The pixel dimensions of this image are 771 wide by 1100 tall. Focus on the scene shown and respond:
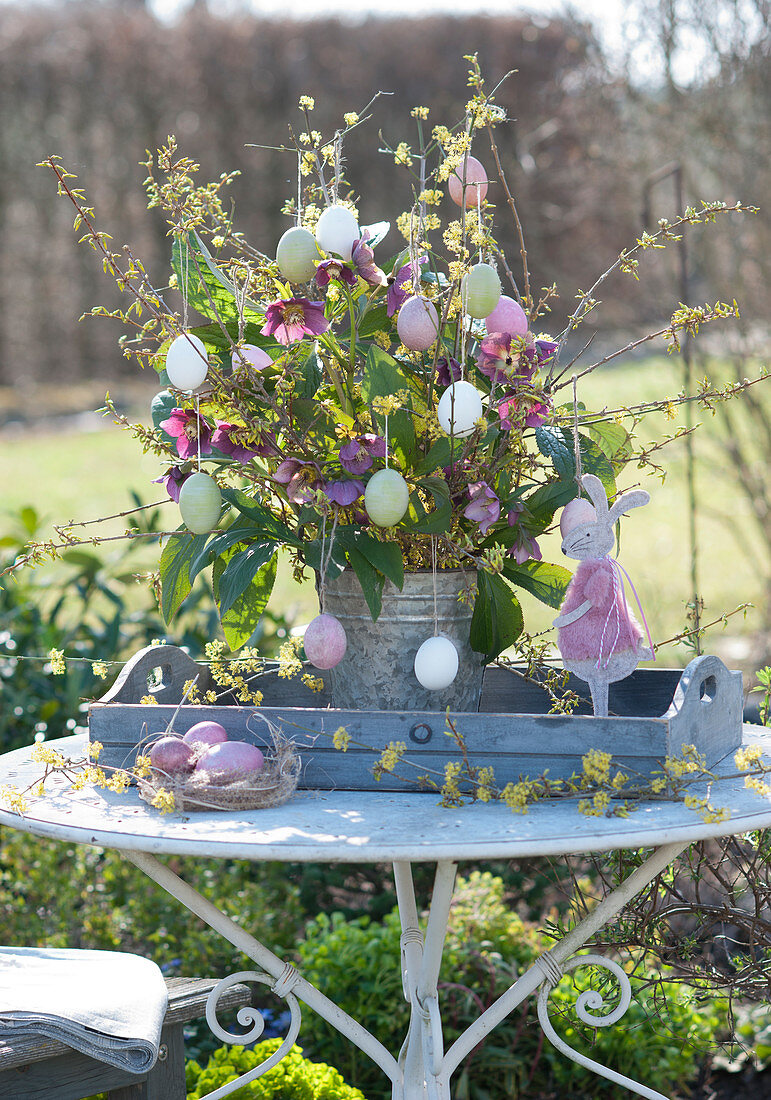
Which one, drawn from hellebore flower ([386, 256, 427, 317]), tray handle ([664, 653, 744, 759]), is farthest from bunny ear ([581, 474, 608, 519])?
hellebore flower ([386, 256, 427, 317])

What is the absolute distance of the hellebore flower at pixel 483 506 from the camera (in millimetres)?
1312

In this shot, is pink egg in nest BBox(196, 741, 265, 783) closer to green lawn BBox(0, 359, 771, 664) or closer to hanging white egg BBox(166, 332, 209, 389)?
hanging white egg BBox(166, 332, 209, 389)

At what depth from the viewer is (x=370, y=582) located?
1301 mm

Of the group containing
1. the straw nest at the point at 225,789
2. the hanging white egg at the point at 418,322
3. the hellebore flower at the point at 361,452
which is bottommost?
the straw nest at the point at 225,789

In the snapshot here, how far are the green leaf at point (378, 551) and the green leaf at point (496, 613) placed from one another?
4.7 inches

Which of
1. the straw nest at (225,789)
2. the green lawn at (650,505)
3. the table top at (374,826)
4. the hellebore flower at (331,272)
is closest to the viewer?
the table top at (374,826)

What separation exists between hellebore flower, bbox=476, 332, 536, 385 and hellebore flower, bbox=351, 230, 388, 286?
164mm

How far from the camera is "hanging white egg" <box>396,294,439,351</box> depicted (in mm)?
1293

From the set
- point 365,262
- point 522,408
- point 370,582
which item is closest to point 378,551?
point 370,582

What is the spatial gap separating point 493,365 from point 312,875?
148 cm

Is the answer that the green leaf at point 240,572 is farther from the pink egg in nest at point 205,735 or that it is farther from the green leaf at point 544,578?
the green leaf at point 544,578

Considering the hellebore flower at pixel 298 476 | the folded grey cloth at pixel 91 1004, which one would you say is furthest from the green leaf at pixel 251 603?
the folded grey cloth at pixel 91 1004

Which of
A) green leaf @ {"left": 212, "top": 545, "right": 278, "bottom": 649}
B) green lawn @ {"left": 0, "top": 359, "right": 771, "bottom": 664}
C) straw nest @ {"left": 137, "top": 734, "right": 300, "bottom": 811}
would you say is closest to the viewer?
straw nest @ {"left": 137, "top": 734, "right": 300, "bottom": 811}

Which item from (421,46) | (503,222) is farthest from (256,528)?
(421,46)
